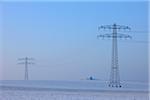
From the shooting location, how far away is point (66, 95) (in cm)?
750

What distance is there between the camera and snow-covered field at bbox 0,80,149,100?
7395mm

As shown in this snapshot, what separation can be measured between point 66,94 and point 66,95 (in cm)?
2

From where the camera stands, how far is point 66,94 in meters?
7.51

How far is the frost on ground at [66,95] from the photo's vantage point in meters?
7.39

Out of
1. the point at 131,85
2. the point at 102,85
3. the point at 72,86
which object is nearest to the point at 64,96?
the point at 72,86

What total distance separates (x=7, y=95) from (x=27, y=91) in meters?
0.39

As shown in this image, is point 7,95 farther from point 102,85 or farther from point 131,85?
point 131,85

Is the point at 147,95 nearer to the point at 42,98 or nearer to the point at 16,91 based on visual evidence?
the point at 42,98

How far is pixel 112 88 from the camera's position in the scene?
298 inches

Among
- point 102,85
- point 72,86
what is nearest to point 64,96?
point 72,86

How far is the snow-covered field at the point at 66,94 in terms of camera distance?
7.39 metres

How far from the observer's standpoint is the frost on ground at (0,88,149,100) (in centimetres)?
739

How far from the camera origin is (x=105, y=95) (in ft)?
24.1

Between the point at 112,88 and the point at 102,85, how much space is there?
7.8 inches
